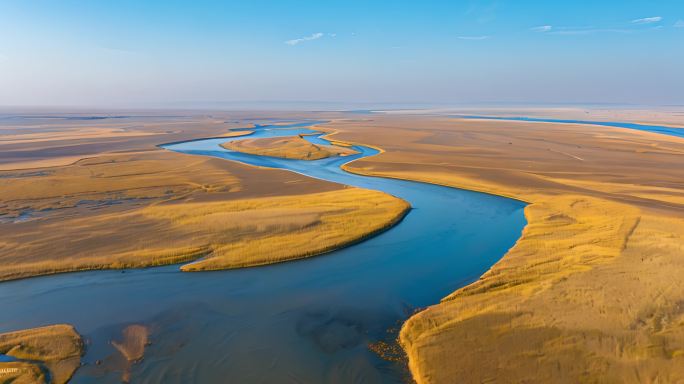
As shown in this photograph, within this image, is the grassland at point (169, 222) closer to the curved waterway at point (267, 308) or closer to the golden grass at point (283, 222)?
the golden grass at point (283, 222)

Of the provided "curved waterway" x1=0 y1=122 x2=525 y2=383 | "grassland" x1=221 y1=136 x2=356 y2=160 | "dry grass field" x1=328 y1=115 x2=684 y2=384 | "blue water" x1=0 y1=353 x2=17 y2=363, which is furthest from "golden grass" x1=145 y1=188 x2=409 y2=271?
"grassland" x1=221 y1=136 x2=356 y2=160

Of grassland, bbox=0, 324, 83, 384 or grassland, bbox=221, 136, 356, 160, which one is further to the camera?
grassland, bbox=221, 136, 356, 160

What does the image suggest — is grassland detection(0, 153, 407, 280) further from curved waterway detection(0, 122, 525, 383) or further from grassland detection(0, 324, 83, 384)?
grassland detection(0, 324, 83, 384)

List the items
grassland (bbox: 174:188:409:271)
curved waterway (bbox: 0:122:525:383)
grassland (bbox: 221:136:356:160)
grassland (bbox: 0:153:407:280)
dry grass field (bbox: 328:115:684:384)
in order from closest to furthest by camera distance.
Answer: dry grass field (bbox: 328:115:684:384) → curved waterway (bbox: 0:122:525:383) → grassland (bbox: 0:153:407:280) → grassland (bbox: 174:188:409:271) → grassland (bbox: 221:136:356:160)

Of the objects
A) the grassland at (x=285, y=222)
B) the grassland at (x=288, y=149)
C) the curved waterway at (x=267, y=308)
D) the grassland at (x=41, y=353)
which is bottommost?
the curved waterway at (x=267, y=308)

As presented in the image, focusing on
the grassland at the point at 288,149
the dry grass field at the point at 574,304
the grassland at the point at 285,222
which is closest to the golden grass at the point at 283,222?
the grassland at the point at 285,222

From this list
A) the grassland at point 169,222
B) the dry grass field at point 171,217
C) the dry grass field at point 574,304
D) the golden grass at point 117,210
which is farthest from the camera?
the dry grass field at point 171,217
